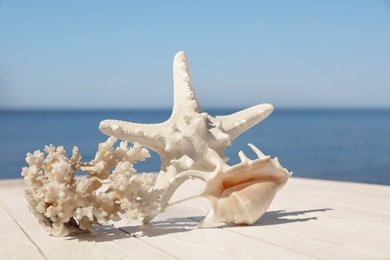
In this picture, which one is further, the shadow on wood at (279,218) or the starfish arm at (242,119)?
the starfish arm at (242,119)

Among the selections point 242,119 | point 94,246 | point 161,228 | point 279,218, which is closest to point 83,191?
point 94,246

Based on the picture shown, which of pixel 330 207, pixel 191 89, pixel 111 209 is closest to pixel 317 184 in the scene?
pixel 330 207

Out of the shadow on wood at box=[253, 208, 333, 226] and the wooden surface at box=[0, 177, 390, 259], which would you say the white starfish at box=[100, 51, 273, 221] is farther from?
the shadow on wood at box=[253, 208, 333, 226]

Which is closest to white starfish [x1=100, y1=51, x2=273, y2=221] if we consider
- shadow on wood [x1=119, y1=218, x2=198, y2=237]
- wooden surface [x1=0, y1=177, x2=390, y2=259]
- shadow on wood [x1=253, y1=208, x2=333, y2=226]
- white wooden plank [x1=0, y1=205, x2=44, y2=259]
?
shadow on wood [x1=119, y1=218, x2=198, y2=237]

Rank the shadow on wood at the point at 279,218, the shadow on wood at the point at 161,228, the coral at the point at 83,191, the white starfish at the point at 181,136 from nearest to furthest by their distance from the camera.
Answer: the coral at the point at 83,191, the shadow on wood at the point at 161,228, the shadow on wood at the point at 279,218, the white starfish at the point at 181,136

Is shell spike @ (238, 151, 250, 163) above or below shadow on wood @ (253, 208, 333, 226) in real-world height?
above

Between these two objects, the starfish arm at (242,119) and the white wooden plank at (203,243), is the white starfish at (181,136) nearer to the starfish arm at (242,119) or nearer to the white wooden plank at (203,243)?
the starfish arm at (242,119)

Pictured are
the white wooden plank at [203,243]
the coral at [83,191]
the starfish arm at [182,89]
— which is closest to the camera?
the white wooden plank at [203,243]

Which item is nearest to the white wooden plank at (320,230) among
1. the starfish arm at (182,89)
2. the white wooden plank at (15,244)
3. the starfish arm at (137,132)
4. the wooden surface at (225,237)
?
the wooden surface at (225,237)
